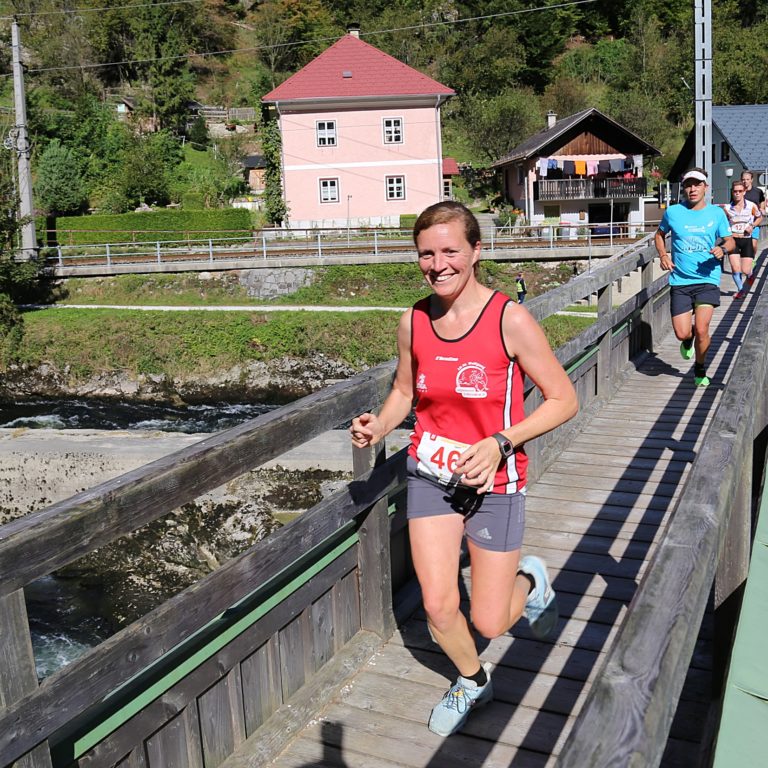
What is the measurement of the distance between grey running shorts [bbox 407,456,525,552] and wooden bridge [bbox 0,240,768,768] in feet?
1.59

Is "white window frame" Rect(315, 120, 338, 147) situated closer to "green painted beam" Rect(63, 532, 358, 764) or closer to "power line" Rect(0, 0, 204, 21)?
"green painted beam" Rect(63, 532, 358, 764)

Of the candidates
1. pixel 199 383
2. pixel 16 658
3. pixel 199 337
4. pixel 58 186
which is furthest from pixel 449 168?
pixel 16 658

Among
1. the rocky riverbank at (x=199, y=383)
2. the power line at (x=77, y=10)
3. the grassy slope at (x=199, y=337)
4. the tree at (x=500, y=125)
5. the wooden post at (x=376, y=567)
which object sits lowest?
the rocky riverbank at (x=199, y=383)

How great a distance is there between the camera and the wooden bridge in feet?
6.02

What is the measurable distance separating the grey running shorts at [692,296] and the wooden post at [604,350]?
559 mm

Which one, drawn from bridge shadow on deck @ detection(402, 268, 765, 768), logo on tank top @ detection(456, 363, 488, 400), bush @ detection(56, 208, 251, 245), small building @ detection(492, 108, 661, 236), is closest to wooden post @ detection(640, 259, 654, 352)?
bridge shadow on deck @ detection(402, 268, 765, 768)

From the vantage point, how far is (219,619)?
295 cm

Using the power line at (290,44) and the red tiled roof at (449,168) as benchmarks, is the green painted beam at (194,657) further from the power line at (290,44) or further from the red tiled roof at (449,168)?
the power line at (290,44)

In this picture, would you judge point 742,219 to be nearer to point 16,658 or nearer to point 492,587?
point 492,587

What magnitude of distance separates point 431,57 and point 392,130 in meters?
42.7

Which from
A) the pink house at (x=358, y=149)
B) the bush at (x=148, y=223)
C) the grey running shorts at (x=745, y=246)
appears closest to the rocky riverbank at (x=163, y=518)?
the grey running shorts at (x=745, y=246)

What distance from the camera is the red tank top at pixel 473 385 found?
2924 millimetres

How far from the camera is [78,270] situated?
121 feet

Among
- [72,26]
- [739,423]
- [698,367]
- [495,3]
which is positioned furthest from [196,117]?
[739,423]
